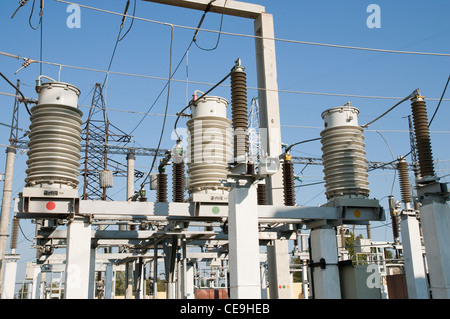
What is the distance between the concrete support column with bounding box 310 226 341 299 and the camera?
332 inches

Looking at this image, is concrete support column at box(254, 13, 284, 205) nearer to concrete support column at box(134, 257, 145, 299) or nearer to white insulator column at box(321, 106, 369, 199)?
white insulator column at box(321, 106, 369, 199)

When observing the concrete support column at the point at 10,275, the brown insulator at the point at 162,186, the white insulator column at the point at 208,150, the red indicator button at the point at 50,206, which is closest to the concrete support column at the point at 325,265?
the white insulator column at the point at 208,150

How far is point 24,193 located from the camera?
7.30 meters

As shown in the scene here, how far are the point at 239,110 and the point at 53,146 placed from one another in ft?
9.92

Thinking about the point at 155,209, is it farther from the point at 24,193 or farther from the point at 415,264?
the point at 415,264

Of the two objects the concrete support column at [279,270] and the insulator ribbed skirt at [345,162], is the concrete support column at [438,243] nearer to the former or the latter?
the insulator ribbed skirt at [345,162]

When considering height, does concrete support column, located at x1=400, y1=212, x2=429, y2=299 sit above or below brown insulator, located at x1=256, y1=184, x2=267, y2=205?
below

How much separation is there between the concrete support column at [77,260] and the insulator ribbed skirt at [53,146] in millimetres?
720

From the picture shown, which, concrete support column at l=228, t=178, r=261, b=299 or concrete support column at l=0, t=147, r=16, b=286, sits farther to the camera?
concrete support column at l=0, t=147, r=16, b=286

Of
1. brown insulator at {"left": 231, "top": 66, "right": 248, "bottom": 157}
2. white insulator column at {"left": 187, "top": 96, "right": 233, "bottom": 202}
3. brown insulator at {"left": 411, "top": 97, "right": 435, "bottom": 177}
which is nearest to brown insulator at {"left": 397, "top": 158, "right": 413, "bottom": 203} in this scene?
brown insulator at {"left": 411, "top": 97, "right": 435, "bottom": 177}

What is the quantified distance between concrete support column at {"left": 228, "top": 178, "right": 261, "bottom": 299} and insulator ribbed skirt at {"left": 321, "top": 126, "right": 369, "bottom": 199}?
2.85 meters

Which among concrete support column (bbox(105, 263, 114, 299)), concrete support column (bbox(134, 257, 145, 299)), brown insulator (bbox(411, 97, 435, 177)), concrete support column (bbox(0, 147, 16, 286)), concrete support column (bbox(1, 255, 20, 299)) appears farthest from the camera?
concrete support column (bbox(0, 147, 16, 286))
